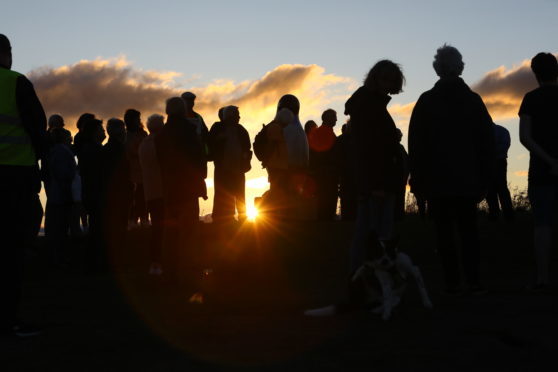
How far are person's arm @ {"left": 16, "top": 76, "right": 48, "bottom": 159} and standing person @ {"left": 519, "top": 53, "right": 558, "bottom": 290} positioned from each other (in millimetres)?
Result: 4845

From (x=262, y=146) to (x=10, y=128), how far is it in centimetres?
649

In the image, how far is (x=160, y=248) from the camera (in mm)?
11742

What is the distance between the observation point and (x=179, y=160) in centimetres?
1016

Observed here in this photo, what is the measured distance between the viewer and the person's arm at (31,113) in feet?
23.1

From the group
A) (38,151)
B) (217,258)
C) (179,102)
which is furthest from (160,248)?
(38,151)

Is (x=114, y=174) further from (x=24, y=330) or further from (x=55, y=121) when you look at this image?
(x=24, y=330)

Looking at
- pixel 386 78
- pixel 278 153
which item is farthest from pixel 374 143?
pixel 278 153

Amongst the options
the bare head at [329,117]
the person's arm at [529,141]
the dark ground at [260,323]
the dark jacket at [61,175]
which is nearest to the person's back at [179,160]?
the dark ground at [260,323]

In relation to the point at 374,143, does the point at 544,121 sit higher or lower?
higher

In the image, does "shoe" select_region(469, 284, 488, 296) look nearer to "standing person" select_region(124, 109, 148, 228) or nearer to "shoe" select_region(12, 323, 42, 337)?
"shoe" select_region(12, 323, 42, 337)

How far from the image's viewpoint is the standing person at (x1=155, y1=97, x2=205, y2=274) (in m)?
10.2

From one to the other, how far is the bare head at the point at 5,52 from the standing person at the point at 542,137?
5113mm

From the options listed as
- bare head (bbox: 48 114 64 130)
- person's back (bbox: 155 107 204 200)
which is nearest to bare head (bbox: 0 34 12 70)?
person's back (bbox: 155 107 204 200)

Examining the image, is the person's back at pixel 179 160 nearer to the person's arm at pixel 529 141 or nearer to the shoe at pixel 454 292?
the shoe at pixel 454 292
